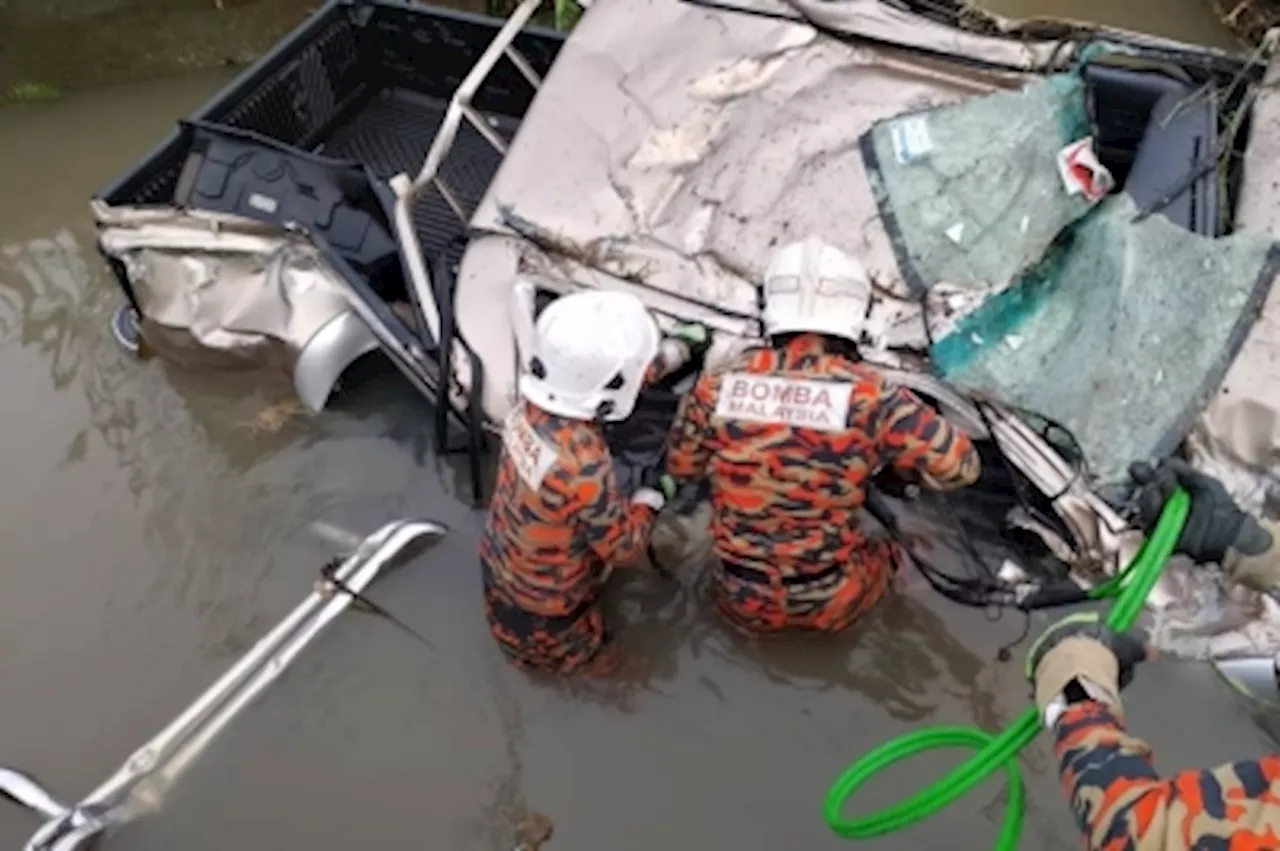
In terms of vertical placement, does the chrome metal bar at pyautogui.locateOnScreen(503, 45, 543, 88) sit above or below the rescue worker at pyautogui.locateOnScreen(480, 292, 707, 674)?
above

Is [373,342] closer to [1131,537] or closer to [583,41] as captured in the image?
[583,41]

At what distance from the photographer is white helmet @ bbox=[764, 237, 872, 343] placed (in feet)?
10.8

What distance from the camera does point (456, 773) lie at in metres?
3.85

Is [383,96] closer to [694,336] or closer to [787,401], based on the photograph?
Result: [694,336]

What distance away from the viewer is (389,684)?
4.03m

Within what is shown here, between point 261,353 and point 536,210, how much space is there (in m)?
1.21

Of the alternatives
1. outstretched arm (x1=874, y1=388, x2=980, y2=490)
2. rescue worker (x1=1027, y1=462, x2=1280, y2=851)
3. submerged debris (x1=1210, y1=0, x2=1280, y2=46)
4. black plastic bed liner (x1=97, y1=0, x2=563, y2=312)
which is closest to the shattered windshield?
outstretched arm (x1=874, y1=388, x2=980, y2=490)

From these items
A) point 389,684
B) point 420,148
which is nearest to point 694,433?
point 389,684

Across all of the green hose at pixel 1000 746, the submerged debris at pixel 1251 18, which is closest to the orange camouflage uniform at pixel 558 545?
the green hose at pixel 1000 746

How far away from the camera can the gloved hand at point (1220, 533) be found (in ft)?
9.01

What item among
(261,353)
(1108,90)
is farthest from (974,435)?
(261,353)

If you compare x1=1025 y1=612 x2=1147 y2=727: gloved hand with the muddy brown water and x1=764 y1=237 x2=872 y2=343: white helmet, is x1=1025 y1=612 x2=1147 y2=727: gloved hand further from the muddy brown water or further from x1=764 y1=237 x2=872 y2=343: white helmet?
the muddy brown water

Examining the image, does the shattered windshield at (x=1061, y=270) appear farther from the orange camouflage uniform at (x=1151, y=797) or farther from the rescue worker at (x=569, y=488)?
the orange camouflage uniform at (x=1151, y=797)

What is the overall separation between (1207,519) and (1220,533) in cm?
4
